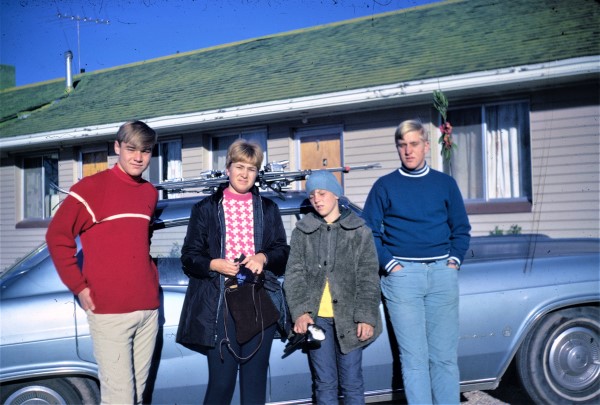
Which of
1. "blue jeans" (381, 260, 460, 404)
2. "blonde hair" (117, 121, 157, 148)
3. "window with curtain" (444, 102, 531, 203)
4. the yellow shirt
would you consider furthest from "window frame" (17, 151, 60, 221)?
"blue jeans" (381, 260, 460, 404)

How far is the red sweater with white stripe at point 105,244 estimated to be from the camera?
268 cm

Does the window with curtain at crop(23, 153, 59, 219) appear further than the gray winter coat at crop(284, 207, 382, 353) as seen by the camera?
Yes

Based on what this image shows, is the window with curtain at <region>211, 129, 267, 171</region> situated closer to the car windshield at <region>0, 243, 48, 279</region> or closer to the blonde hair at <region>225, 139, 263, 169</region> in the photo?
the car windshield at <region>0, 243, 48, 279</region>

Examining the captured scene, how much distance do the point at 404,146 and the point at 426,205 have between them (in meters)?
0.37

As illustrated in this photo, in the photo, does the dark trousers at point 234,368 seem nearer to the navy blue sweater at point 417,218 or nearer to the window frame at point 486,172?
the navy blue sweater at point 417,218

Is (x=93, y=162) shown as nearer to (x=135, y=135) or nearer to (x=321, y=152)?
(x=321, y=152)

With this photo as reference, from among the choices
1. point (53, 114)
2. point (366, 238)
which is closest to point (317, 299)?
point (366, 238)

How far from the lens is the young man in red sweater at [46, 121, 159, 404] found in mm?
2699

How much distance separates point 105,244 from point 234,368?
3.04ft

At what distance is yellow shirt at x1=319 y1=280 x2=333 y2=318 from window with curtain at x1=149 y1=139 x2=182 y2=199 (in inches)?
311

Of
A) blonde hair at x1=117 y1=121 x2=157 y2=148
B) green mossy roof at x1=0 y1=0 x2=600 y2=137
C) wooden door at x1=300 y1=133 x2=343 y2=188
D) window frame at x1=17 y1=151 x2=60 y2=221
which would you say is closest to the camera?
blonde hair at x1=117 y1=121 x2=157 y2=148

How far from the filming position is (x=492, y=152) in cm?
800

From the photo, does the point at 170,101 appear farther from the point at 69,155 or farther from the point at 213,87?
the point at 69,155

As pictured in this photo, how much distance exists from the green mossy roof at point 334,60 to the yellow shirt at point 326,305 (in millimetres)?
5152
